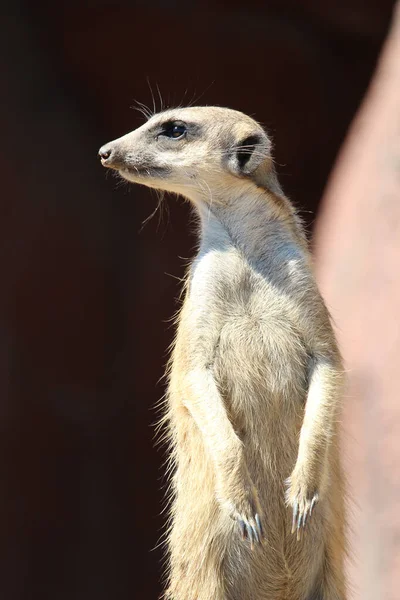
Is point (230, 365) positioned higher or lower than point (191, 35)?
lower

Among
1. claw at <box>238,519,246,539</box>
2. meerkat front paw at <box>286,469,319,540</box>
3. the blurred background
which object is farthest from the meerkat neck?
the blurred background

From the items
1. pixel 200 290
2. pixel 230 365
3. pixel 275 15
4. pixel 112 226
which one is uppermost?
pixel 275 15

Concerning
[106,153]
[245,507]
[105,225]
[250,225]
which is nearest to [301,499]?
[245,507]

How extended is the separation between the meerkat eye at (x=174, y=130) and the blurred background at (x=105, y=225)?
6.95 feet

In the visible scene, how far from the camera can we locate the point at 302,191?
19.0 ft

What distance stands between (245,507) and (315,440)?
28cm

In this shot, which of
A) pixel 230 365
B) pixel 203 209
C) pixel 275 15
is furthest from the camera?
pixel 275 15

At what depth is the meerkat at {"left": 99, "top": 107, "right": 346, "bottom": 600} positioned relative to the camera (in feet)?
8.86

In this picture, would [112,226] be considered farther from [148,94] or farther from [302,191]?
[302,191]

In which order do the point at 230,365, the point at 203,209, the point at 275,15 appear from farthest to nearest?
1. the point at 275,15
2. the point at 203,209
3. the point at 230,365

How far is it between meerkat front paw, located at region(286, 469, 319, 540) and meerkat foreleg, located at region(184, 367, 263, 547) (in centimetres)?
10

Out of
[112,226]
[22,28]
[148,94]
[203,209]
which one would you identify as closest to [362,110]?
[148,94]

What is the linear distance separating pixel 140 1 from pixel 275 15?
779 mm

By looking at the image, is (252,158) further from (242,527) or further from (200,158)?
(242,527)
